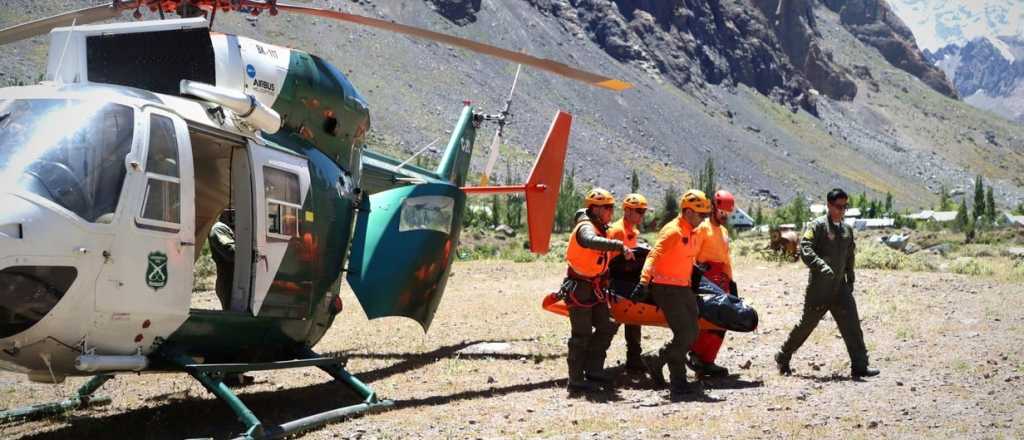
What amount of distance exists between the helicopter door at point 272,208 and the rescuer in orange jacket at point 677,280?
3.18 m

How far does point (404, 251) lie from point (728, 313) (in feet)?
11.0

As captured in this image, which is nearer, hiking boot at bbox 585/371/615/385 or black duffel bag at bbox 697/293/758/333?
black duffel bag at bbox 697/293/758/333

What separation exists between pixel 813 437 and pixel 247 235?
480cm

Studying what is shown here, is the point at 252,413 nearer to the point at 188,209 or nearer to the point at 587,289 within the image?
the point at 188,209

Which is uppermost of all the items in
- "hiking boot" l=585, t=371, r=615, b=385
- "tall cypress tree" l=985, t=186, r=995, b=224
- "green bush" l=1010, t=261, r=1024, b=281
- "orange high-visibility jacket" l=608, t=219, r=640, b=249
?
"orange high-visibility jacket" l=608, t=219, r=640, b=249

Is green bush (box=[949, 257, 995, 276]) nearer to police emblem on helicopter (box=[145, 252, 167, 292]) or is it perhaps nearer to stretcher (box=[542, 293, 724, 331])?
stretcher (box=[542, 293, 724, 331])

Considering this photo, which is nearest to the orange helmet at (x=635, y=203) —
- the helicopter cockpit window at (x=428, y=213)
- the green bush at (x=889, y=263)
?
the helicopter cockpit window at (x=428, y=213)

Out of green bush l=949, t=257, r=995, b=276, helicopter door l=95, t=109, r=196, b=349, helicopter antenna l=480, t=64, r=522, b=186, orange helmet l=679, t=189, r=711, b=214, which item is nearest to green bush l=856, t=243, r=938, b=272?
green bush l=949, t=257, r=995, b=276

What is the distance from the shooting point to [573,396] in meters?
10.1

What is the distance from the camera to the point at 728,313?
10.3 meters

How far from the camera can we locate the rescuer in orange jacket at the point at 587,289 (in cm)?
1009

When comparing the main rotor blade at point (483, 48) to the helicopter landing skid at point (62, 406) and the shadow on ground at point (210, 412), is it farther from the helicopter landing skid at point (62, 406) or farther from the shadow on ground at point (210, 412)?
the helicopter landing skid at point (62, 406)

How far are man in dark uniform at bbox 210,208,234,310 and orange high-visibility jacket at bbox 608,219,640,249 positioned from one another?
3.86 meters

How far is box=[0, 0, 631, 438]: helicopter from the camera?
732cm
